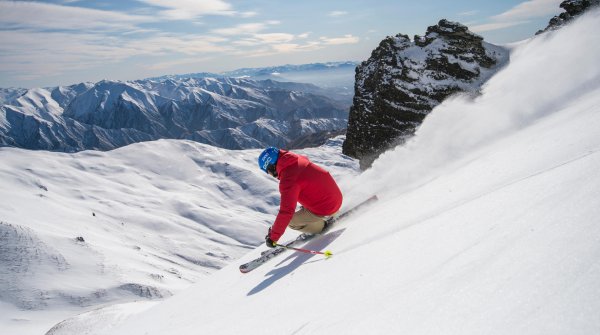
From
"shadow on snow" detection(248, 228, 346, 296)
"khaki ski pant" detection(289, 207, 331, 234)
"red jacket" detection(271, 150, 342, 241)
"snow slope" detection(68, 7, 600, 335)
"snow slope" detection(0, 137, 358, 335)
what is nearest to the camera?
"snow slope" detection(68, 7, 600, 335)

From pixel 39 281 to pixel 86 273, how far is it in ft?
25.3

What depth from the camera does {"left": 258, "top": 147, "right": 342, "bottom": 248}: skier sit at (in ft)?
24.7

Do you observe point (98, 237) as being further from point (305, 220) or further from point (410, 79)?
point (305, 220)

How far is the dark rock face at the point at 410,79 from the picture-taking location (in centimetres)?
3702

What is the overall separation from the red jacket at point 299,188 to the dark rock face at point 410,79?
3130 centimetres

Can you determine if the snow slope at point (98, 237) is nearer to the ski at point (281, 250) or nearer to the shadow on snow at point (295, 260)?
the ski at point (281, 250)

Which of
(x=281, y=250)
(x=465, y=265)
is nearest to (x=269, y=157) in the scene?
(x=281, y=250)

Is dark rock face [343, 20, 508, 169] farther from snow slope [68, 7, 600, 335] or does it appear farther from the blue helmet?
the blue helmet

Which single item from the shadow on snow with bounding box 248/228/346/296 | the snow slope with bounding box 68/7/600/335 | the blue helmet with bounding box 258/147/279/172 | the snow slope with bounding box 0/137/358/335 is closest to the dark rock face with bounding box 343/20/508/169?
the snow slope with bounding box 0/137/358/335

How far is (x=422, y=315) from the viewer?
2.42 metres

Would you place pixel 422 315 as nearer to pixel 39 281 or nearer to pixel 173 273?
pixel 39 281

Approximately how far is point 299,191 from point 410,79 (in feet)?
121

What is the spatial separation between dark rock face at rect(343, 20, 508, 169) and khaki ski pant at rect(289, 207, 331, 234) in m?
31.2

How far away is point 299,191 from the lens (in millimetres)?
7844
